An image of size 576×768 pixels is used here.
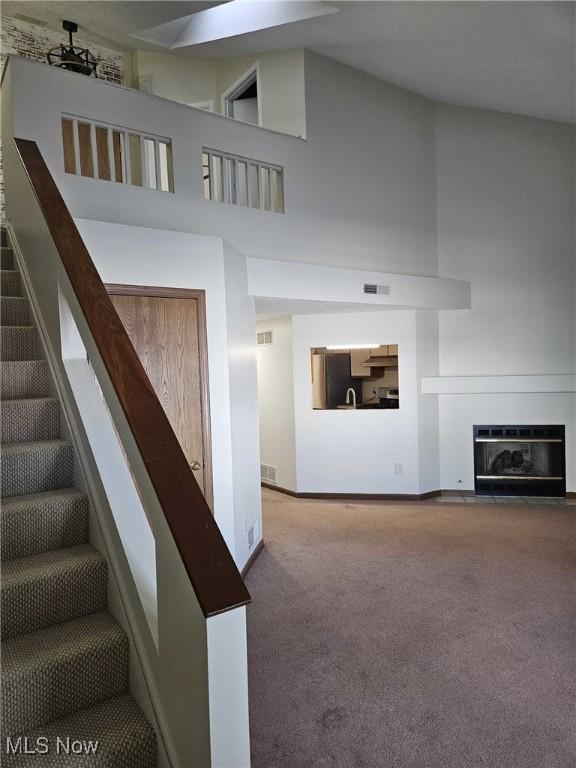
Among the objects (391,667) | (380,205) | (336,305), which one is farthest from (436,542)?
(380,205)

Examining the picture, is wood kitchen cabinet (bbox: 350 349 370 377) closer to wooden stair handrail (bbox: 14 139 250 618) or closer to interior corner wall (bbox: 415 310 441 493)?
interior corner wall (bbox: 415 310 441 493)

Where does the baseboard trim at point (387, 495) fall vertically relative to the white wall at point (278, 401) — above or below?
below

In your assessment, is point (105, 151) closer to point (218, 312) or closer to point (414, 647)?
point (218, 312)

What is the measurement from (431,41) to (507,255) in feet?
8.60

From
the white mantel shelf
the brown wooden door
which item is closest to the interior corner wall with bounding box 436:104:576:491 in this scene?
the white mantel shelf

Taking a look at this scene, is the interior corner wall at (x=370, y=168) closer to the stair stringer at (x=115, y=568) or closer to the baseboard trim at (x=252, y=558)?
the baseboard trim at (x=252, y=558)

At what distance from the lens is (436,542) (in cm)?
477

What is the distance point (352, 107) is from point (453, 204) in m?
1.79

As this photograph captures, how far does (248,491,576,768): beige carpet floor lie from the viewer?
7.41 feet

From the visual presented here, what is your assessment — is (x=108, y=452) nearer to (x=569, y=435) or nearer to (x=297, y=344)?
(x=297, y=344)

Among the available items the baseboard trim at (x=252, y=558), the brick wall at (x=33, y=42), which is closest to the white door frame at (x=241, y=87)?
the brick wall at (x=33, y=42)

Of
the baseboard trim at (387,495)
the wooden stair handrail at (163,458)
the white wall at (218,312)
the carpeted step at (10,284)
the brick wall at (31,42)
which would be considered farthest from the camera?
the baseboard trim at (387,495)

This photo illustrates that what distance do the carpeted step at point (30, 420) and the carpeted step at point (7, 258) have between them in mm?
1315

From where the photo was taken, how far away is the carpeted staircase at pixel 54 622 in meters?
1.39
